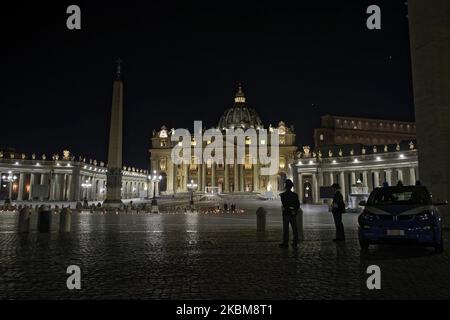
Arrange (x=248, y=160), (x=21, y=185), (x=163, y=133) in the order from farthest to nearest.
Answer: (x=163, y=133), (x=248, y=160), (x=21, y=185)

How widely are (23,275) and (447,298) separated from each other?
8.00 metres

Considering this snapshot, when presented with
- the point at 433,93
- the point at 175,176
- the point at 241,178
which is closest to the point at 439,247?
the point at 433,93

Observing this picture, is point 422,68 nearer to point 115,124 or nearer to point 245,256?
point 245,256

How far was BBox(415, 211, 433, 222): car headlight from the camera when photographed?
32.1ft

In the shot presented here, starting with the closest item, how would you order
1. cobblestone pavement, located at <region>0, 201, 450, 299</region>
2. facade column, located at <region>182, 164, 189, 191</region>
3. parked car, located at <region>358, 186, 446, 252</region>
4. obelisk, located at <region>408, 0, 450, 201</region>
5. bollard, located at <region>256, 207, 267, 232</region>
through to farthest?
1. cobblestone pavement, located at <region>0, 201, 450, 299</region>
2. parked car, located at <region>358, 186, 446, 252</region>
3. obelisk, located at <region>408, 0, 450, 201</region>
4. bollard, located at <region>256, 207, 267, 232</region>
5. facade column, located at <region>182, 164, 189, 191</region>

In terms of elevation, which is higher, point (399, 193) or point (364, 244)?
point (399, 193)

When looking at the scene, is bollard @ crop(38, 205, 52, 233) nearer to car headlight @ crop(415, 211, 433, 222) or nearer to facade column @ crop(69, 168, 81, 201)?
car headlight @ crop(415, 211, 433, 222)

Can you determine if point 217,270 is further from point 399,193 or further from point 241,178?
point 241,178

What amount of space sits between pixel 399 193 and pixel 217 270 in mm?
7007

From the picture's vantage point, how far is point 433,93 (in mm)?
15891

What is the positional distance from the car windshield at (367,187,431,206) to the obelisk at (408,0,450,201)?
471 cm

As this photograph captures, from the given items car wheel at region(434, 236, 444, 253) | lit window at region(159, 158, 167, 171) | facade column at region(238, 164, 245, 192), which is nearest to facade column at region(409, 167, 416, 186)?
car wheel at region(434, 236, 444, 253)

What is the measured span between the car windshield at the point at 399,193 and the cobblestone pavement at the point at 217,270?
1489mm
